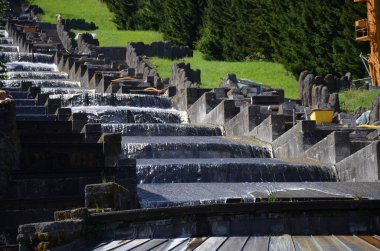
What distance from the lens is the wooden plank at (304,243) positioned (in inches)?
773

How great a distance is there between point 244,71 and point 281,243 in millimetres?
65957

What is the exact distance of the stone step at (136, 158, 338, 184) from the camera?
35.5 metres

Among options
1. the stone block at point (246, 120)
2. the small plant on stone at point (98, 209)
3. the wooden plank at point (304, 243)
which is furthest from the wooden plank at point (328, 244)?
the stone block at point (246, 120)

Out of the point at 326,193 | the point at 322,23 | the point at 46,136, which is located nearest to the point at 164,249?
the point at 326,193

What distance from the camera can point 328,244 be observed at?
20.1 m

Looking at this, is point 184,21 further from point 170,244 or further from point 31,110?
point 170,244

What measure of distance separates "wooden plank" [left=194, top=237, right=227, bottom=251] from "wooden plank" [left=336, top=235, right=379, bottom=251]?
79.2 inches

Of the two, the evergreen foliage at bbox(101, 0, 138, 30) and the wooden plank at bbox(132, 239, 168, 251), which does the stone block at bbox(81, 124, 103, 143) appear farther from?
the evergreen foliage at bbox(101, 0, 138, 30)

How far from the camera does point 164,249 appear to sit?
19.9 m

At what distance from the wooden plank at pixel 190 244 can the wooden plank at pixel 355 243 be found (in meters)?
2.36

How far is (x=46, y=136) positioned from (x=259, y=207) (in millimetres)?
12968

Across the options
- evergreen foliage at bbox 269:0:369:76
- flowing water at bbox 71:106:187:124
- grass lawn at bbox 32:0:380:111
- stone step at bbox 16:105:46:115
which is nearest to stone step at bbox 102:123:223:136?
stone step at bbox 16:105:46:115

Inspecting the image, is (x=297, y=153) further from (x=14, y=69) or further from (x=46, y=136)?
(x=14, y=69)

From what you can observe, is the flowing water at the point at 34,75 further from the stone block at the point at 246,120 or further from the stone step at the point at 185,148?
the stone step at the point at 185,148
